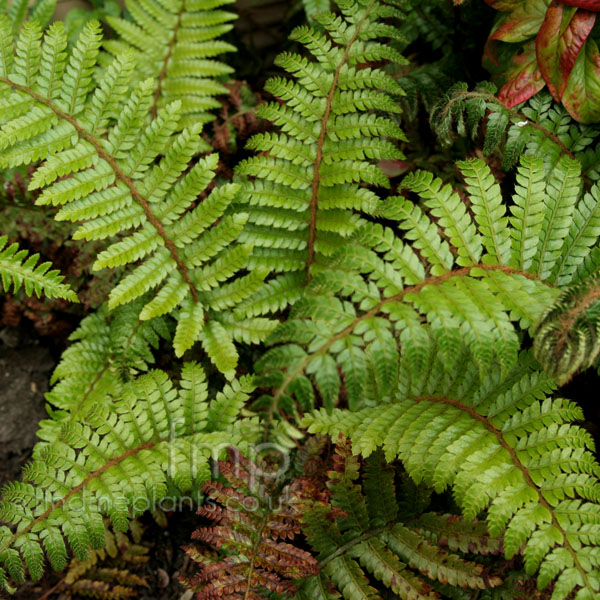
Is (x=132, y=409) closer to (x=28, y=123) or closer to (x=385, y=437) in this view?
(x=385, y=437)

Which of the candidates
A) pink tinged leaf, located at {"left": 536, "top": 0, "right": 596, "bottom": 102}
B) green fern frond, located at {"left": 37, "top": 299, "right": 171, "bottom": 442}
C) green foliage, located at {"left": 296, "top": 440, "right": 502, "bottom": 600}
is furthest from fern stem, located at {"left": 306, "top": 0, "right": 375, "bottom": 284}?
green foliage, located at {"left": 296, "top": 440, "right": 502, "bottom": 600}

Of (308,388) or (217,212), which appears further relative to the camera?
(217,212)

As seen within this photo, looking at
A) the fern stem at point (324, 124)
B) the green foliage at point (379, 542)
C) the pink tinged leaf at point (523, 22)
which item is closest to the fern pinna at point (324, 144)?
the fern stem at point (324, 124)

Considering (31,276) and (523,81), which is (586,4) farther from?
(31,276)

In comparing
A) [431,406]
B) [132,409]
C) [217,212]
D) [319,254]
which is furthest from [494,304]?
[132,409]

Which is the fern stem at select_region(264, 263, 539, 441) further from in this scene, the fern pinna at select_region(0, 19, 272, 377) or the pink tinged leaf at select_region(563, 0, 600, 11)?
the pink tinged leaf at select_region(563, 0, 600, 11)

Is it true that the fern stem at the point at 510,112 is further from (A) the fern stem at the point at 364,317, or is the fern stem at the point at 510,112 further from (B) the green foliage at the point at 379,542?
(B) the green foliage at the point at 379,542
